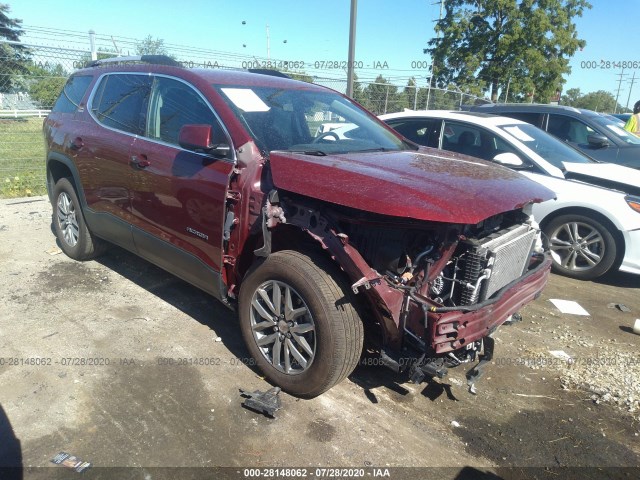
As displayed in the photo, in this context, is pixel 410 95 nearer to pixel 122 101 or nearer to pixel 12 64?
pixel 12 64

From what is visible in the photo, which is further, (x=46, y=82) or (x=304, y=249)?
(x=46, y=82)

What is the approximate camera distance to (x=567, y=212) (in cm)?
533

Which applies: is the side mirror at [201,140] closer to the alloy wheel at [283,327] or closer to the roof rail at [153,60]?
the alloy wheel at [283,327]

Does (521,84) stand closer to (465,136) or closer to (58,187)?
(465,136)

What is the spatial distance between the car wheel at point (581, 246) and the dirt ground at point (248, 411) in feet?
3.31

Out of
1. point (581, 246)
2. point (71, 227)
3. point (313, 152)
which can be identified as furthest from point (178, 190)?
point (581, 246)

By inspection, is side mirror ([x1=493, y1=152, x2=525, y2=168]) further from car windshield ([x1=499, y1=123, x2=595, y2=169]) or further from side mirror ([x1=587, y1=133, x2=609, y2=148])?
side mirror ([x1=587, y1=133, x2=609, y2=148])

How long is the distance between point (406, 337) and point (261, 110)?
1.89 m

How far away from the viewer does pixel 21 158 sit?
391 inches

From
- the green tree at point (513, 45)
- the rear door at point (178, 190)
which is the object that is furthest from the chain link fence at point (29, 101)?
the green tree at point (513, 45)

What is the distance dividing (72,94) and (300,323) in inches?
146

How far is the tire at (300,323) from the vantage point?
8.80ft

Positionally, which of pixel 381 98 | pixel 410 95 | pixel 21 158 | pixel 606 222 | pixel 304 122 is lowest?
pixel 21 158

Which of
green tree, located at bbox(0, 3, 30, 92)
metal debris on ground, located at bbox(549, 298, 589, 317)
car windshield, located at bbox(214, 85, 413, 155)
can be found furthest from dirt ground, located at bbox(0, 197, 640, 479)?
green tree, located at bbox(0, 3, 30, 92)
